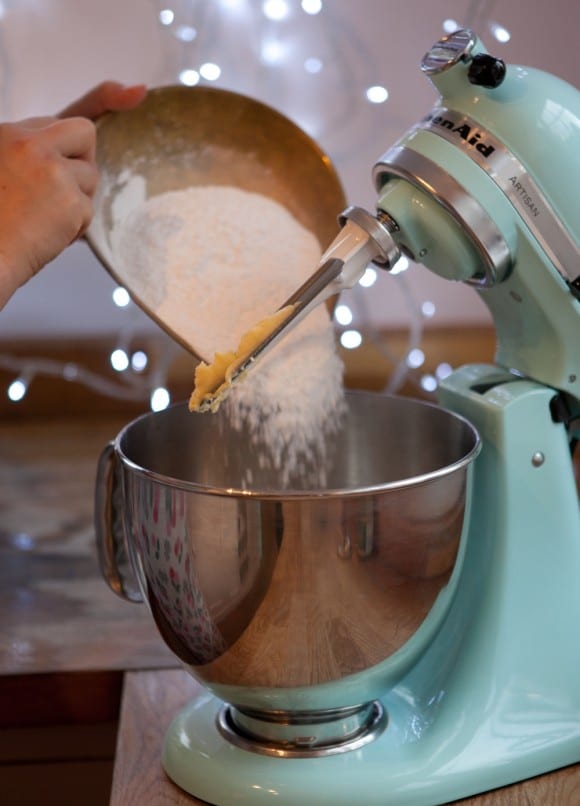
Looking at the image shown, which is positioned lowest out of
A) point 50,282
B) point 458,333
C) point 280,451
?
point 50,282

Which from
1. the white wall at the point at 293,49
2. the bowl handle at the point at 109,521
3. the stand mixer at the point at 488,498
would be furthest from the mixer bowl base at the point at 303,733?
the white wall at the point at 293,49

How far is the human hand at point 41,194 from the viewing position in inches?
25.6

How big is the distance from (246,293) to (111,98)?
167mm

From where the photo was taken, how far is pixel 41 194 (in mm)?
655

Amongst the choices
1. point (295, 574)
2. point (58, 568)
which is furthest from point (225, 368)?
point (58, 568)

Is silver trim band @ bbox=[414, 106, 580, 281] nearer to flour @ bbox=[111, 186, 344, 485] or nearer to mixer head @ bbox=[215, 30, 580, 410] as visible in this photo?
mixer head @ bbox=[215, 30, 580, 410]

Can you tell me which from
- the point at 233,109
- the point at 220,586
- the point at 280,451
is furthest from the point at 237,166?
the point at 220,586

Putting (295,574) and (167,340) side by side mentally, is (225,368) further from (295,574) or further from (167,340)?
(167,340)

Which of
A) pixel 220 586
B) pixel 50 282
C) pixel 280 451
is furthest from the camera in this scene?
pixel 50 282

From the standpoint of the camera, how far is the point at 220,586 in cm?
57

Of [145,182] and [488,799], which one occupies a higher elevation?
[145,182]

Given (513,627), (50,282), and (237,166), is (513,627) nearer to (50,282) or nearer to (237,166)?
(237,166)

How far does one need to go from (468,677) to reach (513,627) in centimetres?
4

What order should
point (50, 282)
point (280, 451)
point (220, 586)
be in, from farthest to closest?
1. point (50, 282)
2. point (280, 451)
3. point (220, 586)
